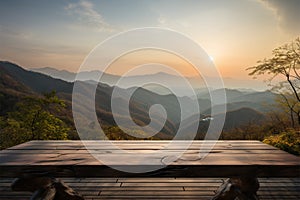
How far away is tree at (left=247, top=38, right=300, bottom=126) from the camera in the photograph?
16.3ft

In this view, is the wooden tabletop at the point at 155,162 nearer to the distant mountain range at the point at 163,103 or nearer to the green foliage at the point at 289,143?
the distant mountain range at the point at 163,103

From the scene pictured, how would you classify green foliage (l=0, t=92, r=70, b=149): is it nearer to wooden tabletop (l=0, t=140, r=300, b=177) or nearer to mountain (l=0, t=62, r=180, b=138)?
mountain (l=0, t=62, r=180, b=138)

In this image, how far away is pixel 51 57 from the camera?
5258 millimetres

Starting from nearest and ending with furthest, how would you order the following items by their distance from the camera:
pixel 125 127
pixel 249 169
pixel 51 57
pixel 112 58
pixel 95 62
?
pixel 249 169
pixel 95 62
pixel 112 58
pixel 125 127
pixel 51 57

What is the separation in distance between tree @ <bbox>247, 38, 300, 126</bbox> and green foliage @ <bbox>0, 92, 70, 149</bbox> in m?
4.49

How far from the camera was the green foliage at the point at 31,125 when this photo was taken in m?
4.15

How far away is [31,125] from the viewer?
14.2 feet

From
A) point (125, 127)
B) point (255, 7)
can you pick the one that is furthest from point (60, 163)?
point (255, 7)

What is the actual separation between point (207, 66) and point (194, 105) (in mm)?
473

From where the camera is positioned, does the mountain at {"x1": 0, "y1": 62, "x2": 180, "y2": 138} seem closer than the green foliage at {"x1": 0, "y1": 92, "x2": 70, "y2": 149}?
No

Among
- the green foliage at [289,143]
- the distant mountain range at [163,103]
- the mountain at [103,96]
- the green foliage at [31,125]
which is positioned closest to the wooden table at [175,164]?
the mountain at [103,96]

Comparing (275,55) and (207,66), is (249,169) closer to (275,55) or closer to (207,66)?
(207,66)

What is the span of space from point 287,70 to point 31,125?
5443 mm

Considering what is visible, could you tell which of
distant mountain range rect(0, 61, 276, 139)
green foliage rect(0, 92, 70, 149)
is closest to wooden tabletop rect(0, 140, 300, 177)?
distant mountain range rect(0, 61, 276, 139)
